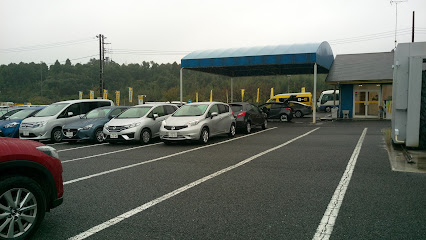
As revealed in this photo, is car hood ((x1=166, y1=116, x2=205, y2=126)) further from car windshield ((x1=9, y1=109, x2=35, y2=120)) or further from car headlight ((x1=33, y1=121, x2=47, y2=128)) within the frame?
car windshield ((x1=9, y1=109, x2=35, y2=120))

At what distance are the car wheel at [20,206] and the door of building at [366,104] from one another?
26.7 metres

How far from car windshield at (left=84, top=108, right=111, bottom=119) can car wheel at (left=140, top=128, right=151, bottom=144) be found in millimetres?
2676

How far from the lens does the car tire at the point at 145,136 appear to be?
41.5 ft

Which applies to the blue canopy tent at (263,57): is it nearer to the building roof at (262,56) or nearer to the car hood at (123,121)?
the building roof at (262,56)

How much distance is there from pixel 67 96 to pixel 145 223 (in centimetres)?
6270

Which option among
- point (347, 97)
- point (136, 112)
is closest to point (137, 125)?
point (136, 112)

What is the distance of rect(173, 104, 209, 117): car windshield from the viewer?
12.9 m

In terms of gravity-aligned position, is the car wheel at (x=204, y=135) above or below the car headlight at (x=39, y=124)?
below

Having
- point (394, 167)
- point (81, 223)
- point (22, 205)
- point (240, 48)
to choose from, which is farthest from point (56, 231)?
point (240, 48)

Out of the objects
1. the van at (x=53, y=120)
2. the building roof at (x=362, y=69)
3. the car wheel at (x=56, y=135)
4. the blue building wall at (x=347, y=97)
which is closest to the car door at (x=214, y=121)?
the van at (x=53, y=120)

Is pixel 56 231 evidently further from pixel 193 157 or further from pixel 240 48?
pixel 240 48

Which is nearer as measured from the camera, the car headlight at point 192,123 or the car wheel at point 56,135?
the car headlight at point 192,123

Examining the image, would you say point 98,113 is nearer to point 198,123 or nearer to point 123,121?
point 123,121

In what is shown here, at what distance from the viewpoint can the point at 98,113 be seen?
14.6 metres
